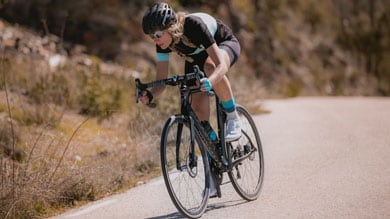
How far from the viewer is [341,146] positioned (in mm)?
9516

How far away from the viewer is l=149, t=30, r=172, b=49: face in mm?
5836

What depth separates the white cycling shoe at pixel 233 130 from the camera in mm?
6492

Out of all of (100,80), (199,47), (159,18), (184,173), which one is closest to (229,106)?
(199,47)

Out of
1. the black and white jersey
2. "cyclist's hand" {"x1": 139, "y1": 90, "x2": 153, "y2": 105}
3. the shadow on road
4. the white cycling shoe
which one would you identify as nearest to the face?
the black and white jersey

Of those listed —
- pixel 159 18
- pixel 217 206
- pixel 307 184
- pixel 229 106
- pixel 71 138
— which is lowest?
pixel 217 206

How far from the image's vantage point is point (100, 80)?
470 inches

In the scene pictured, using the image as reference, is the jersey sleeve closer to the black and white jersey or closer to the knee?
the black and white jersey

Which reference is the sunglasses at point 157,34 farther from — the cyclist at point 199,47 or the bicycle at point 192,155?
the bicycle at point 192,155

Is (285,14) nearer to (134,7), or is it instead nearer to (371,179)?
(134,7)

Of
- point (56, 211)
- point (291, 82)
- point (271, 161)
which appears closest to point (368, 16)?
point (291, 82)

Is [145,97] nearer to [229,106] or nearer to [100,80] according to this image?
[229,106]

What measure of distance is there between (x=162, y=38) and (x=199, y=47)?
0.38 meters

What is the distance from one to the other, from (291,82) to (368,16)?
16.2m

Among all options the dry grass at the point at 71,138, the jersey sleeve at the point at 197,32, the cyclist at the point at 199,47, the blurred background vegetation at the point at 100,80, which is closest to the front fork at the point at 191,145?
the cyclist at the point at 199,47
